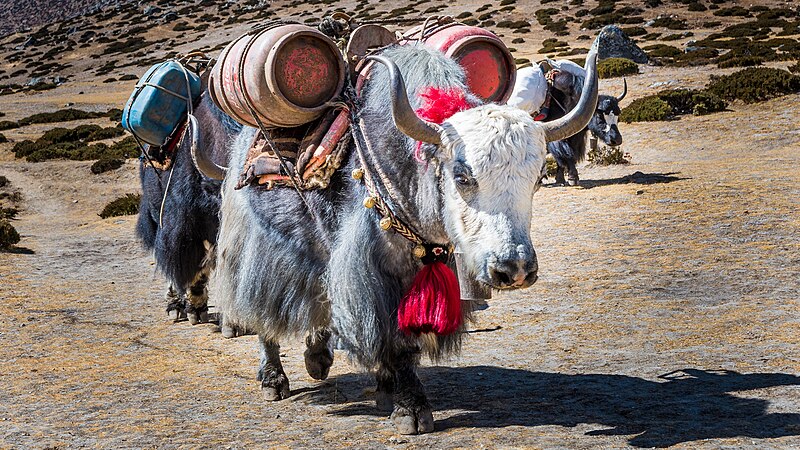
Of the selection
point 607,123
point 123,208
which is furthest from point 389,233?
point 123,208

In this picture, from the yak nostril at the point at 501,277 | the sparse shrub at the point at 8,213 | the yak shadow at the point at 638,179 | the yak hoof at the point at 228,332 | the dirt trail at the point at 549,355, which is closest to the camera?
the yak nostril at the point at 501,277

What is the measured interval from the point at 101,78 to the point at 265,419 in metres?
42.2

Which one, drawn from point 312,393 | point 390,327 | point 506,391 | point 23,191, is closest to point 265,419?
point 312,393

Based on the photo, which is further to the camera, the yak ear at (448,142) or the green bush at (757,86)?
the green bush at (757,86)

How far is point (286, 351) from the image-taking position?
527cm

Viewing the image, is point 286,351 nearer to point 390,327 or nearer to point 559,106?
point 390,327

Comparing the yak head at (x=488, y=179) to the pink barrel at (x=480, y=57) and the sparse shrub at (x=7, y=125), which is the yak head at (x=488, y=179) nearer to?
the pink barrel at (x=480, y=57)

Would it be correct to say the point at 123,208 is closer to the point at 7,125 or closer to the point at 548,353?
the point at 548,353

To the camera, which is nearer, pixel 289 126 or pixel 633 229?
pixel 289 126

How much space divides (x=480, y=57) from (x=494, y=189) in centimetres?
104

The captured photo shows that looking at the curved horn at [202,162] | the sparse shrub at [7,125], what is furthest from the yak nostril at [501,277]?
the sparse shrub at [7,125]

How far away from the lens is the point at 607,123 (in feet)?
39.3

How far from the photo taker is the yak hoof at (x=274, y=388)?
4.16 m

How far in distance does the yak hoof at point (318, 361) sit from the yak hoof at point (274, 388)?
0.16 m
